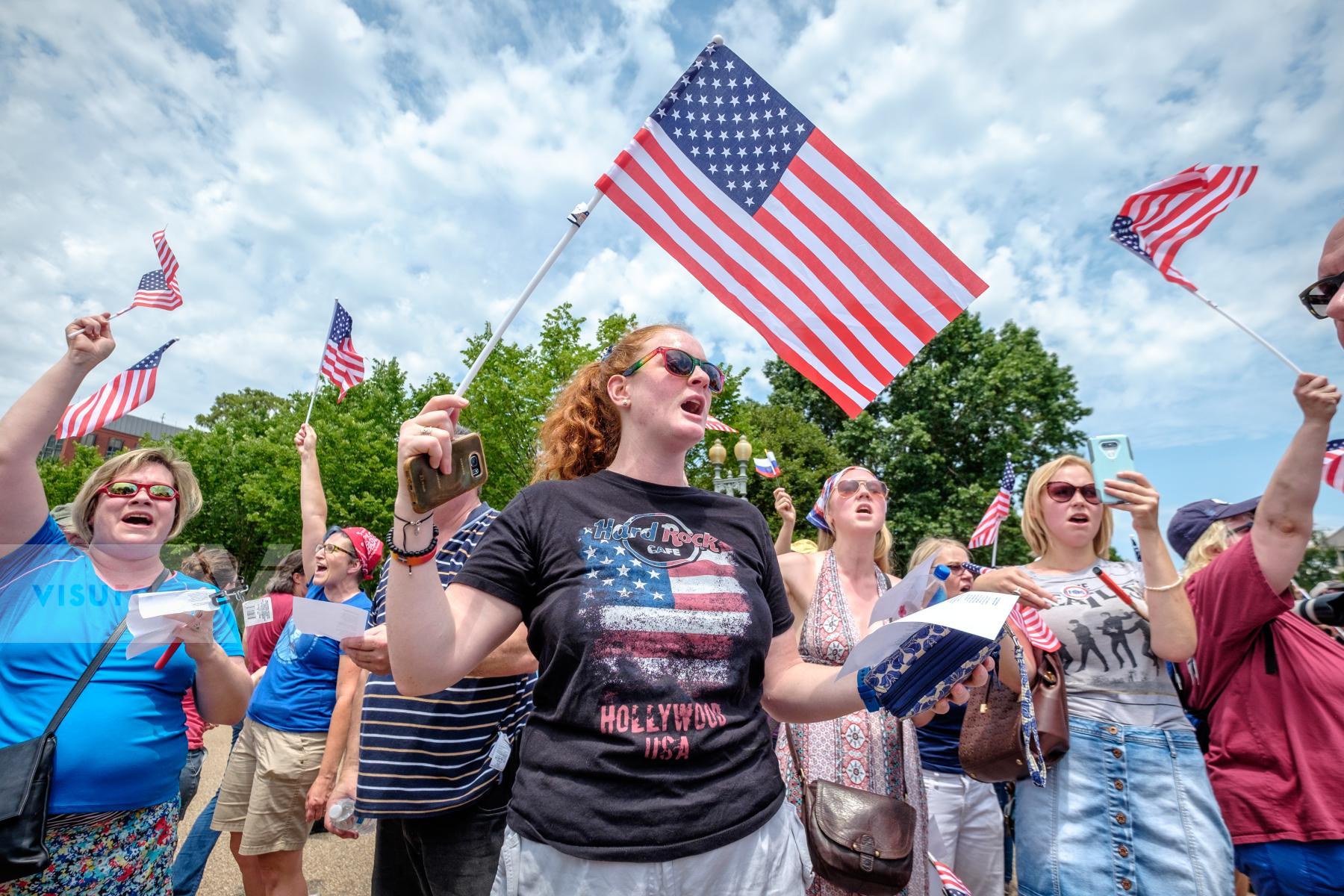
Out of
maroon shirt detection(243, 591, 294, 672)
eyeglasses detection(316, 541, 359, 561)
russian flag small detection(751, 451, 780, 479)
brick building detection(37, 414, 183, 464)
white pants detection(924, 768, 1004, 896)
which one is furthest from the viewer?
brick building detection(37, 414, 183, 464)

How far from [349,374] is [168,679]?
17.4 feet

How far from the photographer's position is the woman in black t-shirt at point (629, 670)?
59.3 inches

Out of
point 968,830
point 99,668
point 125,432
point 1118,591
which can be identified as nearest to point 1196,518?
point 1118,591

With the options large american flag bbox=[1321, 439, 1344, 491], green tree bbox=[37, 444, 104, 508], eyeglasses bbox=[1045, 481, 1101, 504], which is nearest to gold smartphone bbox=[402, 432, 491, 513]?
eyeglasses bbox=[1045, 481, 1101, 504]

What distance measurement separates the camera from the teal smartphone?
7.97ft

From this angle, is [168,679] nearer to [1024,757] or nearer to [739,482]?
[1024,757]

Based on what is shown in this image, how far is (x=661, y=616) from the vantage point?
169 cm

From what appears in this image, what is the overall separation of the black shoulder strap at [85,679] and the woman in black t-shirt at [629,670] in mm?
1629

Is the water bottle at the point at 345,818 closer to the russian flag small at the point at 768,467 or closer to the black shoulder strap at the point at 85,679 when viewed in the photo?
the black shoulder strap at the point at 85,679

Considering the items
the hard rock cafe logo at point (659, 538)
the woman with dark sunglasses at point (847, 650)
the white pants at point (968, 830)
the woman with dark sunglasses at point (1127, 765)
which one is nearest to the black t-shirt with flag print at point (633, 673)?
the hard rock cafe logo at point (659, 538)

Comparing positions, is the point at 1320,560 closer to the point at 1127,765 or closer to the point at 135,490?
the point at 1127,765

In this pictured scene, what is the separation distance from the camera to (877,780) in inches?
106

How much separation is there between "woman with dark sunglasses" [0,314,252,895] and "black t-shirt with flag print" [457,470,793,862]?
4.56ft

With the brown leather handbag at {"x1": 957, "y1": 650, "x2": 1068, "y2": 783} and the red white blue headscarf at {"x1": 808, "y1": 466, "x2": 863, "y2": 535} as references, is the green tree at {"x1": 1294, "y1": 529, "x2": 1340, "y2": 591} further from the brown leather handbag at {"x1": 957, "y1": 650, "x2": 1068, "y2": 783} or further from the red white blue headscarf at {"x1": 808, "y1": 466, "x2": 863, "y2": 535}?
the red white blue headscarf at {"x1": 808, "y1": 466, "x2": 863, "y2": 535}
